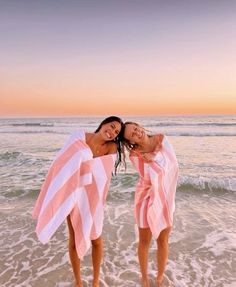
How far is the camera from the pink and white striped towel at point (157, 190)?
3.13m

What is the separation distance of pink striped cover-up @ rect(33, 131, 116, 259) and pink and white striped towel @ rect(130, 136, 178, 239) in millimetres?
399

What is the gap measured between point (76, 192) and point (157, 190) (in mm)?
833

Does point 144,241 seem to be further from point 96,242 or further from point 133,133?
point 133,133

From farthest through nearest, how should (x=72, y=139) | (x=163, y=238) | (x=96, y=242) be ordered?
(x=163, y=238) < (x=96, y=242) < (x=72, y=139)

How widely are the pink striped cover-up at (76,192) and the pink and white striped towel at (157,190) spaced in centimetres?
40

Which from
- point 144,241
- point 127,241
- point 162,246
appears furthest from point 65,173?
point 127,241

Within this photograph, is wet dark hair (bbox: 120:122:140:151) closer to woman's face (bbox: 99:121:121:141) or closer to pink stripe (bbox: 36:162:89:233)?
woman's face (bbox: 99:121:121:141)

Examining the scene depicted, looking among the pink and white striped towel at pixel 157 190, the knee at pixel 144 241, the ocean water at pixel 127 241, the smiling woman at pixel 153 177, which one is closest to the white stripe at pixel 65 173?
the smiling woman at pixel 153 177

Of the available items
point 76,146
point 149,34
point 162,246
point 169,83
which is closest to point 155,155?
point 76,146

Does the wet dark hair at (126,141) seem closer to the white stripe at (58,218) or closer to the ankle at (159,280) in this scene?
the white stripe at (58,218)

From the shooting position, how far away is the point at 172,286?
3.75m

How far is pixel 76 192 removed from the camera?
2.93 m

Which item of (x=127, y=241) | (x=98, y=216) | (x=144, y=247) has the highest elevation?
(x=98, y=216)

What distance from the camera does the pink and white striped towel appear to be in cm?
313
